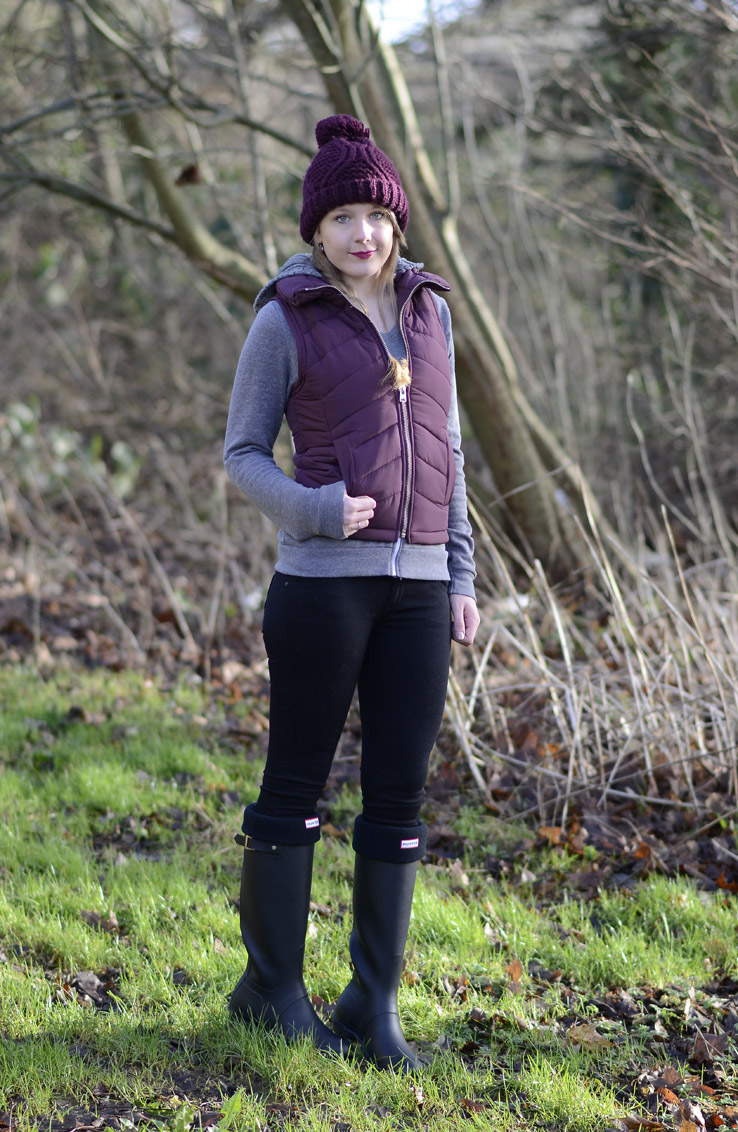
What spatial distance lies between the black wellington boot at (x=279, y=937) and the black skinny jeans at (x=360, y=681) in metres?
0.12

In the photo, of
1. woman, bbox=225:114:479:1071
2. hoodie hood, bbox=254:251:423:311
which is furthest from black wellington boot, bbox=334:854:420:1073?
hoodie hood, bbox=254:251:423:311

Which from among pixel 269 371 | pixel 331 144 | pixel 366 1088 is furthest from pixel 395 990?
pixel 331 144

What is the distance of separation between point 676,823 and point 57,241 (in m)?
9.98

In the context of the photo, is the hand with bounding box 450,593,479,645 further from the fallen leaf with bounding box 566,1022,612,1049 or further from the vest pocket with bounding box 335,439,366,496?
the fallen leaf with bounding box 566,1022,612,1049

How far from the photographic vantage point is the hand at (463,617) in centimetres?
250

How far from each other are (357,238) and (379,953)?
1.69 meters

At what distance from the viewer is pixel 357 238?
226 centimetres

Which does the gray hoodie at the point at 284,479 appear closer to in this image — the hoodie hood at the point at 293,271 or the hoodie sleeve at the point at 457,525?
the hoodie hood at the point at 293,271

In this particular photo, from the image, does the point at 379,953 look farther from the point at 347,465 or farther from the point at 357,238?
the point at 357,238

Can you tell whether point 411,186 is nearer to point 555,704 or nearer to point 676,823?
point 555,704

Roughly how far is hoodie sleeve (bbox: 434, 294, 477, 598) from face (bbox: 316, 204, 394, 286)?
0.85 ft

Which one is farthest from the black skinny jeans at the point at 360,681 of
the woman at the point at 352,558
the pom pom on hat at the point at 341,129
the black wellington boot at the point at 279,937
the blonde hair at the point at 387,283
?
the pom pom on hat at the point at 341,129

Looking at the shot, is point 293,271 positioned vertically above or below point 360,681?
above

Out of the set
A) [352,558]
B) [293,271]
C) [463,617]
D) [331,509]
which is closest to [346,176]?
[293,271]
